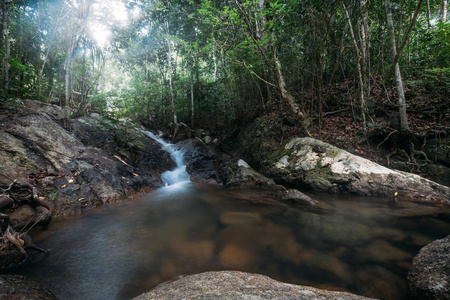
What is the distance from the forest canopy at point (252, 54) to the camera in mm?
6168

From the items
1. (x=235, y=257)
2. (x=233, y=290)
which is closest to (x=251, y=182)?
(x=235, y=257)

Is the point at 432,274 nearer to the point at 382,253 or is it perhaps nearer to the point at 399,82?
the point at 382,253

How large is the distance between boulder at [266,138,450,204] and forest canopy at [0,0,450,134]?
1460mm

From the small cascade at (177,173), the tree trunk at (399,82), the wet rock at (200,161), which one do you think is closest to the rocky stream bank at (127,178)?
the wet rock at (200,161)

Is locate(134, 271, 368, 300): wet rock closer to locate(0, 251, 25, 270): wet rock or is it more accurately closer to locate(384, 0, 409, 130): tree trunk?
locate(0, 251, 25, 270): wet rock

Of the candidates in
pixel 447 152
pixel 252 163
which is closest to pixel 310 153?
pixel 252 163

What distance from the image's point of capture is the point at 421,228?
3574 millimetres

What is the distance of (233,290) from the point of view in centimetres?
163

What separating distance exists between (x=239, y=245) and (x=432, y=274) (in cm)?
229

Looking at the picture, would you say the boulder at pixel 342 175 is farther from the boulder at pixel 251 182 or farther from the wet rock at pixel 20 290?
the wet rock at pixel 20 290

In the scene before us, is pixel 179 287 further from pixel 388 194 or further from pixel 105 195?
pixel 388 194

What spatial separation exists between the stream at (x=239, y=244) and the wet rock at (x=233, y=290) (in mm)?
820

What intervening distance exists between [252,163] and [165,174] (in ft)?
12.3

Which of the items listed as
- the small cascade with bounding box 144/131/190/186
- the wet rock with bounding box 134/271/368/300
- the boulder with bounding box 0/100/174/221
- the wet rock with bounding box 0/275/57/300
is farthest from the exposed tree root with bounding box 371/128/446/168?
the wet rock with bounding box 0/275/57/300
